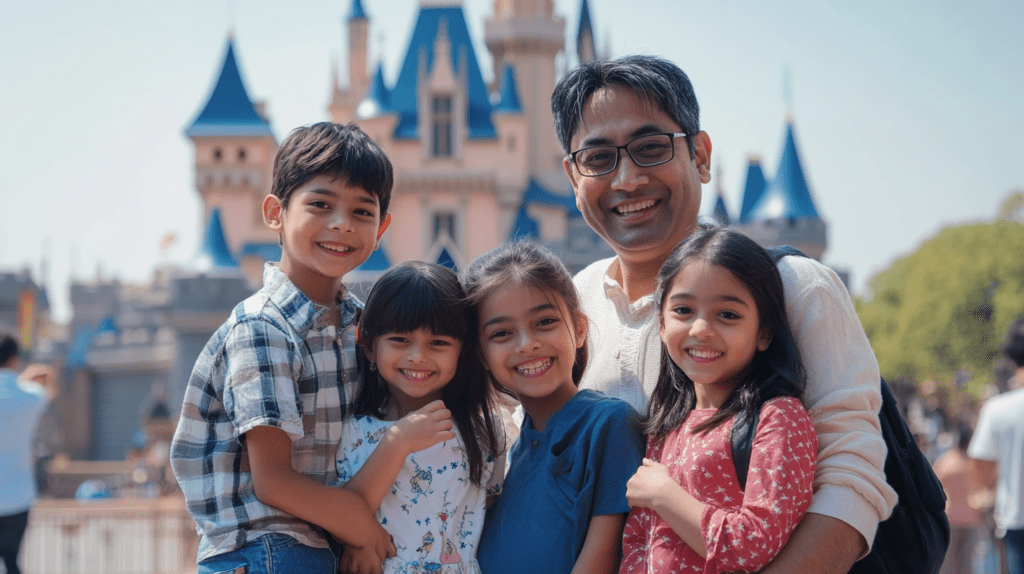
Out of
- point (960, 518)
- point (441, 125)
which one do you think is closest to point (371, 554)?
point (960, 518)

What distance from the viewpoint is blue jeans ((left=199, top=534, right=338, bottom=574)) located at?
204 centimetres

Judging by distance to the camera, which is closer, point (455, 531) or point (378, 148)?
point (455, 531)

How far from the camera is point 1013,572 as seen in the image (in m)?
4.27

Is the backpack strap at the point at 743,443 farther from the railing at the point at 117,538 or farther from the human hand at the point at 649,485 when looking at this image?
the railing at the point at 117,538

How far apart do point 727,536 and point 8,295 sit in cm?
3580

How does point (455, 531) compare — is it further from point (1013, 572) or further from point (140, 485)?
point (140, 485)

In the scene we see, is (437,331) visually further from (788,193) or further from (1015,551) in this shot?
(788,193)

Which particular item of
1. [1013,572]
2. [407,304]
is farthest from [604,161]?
[1013,572]

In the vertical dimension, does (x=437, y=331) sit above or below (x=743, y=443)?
above

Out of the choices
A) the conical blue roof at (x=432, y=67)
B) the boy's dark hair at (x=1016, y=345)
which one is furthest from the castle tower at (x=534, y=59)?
the boy's dark hair at (x=1016, y=345)

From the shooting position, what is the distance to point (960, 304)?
30.3 meters

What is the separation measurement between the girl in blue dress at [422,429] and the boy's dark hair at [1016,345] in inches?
129

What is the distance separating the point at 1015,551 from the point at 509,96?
2032 centimetres

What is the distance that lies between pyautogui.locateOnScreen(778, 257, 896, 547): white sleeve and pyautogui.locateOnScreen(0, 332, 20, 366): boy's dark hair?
4.44 meters
